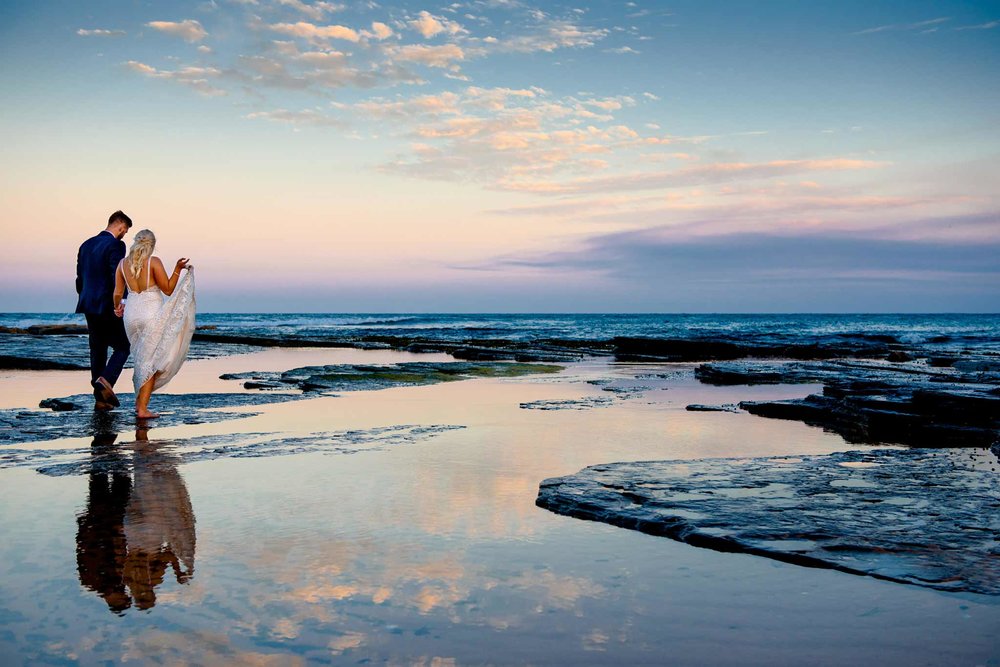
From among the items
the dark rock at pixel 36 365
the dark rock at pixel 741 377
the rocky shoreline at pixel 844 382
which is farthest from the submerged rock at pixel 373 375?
the dark rock at pixel 36 365

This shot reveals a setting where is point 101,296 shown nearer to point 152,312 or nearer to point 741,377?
point 152,312

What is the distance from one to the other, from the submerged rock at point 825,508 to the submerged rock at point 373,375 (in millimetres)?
7501

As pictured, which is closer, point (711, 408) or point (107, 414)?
point (107, 414)

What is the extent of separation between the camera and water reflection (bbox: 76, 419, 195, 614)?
320cm

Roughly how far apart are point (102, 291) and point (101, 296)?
6cm

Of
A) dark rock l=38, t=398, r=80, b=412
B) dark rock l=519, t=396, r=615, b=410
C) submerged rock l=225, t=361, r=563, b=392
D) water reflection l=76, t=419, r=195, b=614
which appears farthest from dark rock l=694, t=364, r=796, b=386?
water reflection l=76, t=419, r=195, b=614

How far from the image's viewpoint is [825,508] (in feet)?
14.5

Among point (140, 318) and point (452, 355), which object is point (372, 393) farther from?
point (452, 355)

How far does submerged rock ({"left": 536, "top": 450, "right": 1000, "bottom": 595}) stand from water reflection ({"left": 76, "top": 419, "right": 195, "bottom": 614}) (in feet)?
6.51

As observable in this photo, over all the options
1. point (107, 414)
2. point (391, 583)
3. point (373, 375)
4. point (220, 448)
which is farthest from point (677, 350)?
point (391, 583)

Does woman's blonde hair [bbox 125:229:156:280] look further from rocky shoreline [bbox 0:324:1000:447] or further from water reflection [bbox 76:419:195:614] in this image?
rocky shoreline [bbox 0:324:1000:447]

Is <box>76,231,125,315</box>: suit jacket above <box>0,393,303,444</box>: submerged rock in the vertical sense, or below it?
above

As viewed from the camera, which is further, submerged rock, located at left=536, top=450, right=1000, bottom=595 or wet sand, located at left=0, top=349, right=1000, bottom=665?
submerged rock, located at left=536, top=450, right=1000, bottom=595

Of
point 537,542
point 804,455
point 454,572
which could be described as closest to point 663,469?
point 804,455
